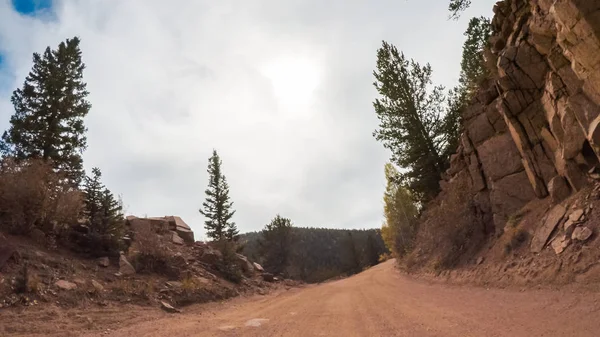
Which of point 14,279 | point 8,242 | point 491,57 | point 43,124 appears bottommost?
point 14,279

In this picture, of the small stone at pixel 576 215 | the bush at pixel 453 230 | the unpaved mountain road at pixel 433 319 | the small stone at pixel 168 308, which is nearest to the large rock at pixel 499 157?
the bush at pixel 453 230

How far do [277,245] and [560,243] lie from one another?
43.5m

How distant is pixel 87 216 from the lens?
19.5 meters

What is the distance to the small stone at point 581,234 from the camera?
9047 millimetres

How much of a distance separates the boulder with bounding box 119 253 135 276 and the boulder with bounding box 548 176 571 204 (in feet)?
59.6

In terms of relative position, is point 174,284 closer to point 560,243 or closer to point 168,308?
point 168,308

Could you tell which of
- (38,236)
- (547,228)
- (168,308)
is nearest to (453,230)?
(547,228)

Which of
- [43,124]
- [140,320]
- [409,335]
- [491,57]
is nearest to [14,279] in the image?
[140,320]

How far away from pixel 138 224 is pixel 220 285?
7.15 m

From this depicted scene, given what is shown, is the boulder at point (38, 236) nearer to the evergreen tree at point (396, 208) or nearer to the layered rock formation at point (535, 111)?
the layered rock formation at point (535, 111)

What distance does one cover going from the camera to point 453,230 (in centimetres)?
1769

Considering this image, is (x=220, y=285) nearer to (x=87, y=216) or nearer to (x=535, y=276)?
(x=87, y=216)

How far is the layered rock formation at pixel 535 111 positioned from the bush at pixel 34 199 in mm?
20945

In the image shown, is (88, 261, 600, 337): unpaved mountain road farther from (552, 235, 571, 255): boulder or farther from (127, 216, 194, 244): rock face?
(127, 216, 194, 244): rock face
